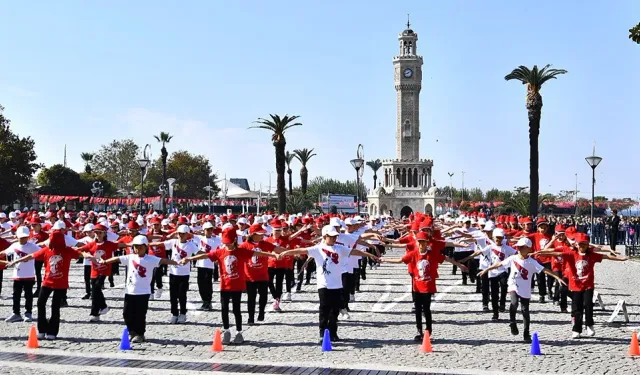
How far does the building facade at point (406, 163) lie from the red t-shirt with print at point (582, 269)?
11155 cm

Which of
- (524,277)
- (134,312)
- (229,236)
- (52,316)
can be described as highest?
(229,236)

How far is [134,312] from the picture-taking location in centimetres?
A: 1209

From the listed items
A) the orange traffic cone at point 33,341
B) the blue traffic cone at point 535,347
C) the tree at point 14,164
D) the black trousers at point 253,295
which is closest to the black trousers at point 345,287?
the black trousers at point 253,295

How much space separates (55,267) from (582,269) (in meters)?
8.09

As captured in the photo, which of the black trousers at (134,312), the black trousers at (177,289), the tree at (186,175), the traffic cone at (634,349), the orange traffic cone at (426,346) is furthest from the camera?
the tree at (186,175)

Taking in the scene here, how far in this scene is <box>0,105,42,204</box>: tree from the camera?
6187 cm

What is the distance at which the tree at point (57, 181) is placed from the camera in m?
96.9

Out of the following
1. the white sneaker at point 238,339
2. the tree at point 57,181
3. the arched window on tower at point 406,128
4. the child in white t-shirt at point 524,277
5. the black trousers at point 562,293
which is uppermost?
the arched window on tower at point 406,128

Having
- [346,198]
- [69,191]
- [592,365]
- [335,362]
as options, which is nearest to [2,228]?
[335,362]

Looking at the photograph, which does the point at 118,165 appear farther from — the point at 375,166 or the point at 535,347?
the point at 535,347

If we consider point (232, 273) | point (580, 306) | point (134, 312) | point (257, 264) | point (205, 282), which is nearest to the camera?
point (134, 312)

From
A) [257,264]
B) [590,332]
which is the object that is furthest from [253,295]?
[590,332]

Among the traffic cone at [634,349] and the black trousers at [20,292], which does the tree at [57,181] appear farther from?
the traffic cone at [634,349]

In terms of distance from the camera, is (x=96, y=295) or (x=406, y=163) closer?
(x=96, y=295)
